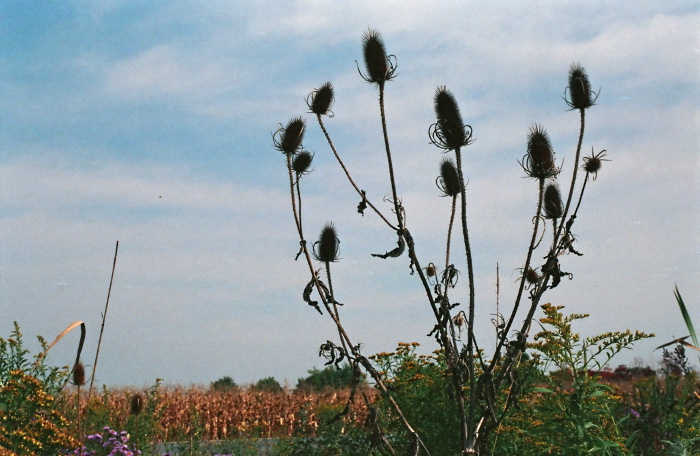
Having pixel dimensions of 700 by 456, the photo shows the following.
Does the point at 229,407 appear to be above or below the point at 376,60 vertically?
below

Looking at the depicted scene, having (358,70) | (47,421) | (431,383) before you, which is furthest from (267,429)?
(358,70)

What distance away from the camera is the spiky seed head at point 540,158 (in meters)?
3.93

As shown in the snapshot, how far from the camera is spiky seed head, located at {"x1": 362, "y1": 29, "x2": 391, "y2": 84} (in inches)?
156

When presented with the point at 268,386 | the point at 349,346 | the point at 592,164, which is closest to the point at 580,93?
the point at 592,164

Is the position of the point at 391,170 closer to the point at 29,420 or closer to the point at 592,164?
the point at 592,164

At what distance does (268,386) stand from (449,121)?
51.6 ft

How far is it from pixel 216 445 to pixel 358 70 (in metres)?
6.98

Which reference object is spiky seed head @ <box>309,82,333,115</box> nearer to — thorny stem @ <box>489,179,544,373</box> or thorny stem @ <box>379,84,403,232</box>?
thorny stem @ <box>379,84,403,232</box>

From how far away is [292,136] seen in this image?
14.5ft

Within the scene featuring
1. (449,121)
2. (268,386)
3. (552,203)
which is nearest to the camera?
(449,121)

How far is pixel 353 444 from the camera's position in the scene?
7691 millimetres

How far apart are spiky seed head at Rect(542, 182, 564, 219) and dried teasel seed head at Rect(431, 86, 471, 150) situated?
835 millimetres

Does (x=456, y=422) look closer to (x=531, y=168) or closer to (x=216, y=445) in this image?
(x=531, y=168)

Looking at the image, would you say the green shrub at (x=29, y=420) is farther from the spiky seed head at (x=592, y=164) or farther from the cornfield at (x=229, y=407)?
the cornfield at (x=229, y=407)
